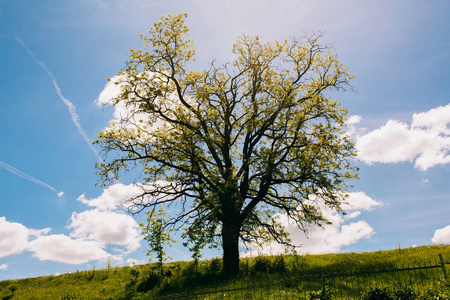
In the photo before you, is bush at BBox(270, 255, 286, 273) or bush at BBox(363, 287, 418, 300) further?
bush at BBox(270, 255, 286, 273)

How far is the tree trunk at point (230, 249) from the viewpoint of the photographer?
18.6 metres

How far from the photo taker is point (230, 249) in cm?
1945

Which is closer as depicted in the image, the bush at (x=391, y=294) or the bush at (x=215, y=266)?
the bush at (x=391, y=294)

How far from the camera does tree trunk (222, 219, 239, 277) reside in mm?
18578

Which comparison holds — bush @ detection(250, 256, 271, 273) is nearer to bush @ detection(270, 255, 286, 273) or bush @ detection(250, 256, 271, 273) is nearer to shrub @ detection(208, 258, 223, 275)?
bush @ detection(270, 255, 286, 273)

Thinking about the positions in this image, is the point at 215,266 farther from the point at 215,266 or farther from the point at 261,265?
the point at 261,265

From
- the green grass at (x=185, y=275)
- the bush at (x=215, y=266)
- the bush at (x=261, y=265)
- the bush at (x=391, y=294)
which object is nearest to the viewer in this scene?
the bush at (x=391, y=294)

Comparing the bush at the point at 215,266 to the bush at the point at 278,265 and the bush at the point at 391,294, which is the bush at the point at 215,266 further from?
the bush at the point at 391,294

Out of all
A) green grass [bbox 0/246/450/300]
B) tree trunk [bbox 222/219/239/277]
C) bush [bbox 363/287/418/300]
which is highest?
tree trunk [bbox 222/219/239/277]

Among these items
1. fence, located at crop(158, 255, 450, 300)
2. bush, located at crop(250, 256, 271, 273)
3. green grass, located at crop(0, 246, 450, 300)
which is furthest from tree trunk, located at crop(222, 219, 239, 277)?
fence, located at crop(158, 255, 450, 300)

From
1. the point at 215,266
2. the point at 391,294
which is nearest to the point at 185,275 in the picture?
the point at 215,266

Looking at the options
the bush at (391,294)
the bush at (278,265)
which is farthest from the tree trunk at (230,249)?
the bush at (391,294)

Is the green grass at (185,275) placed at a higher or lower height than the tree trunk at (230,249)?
lower

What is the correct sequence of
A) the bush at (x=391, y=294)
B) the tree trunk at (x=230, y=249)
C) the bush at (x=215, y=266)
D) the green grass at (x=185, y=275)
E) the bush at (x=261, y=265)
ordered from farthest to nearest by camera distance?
the bush at (x=215, y=266) → the bush at (x=261, y=265) → the tree trunk at (x=230, y=249) → the green grass at (x=185, y=275) → the bush at (x=391, y=294)
